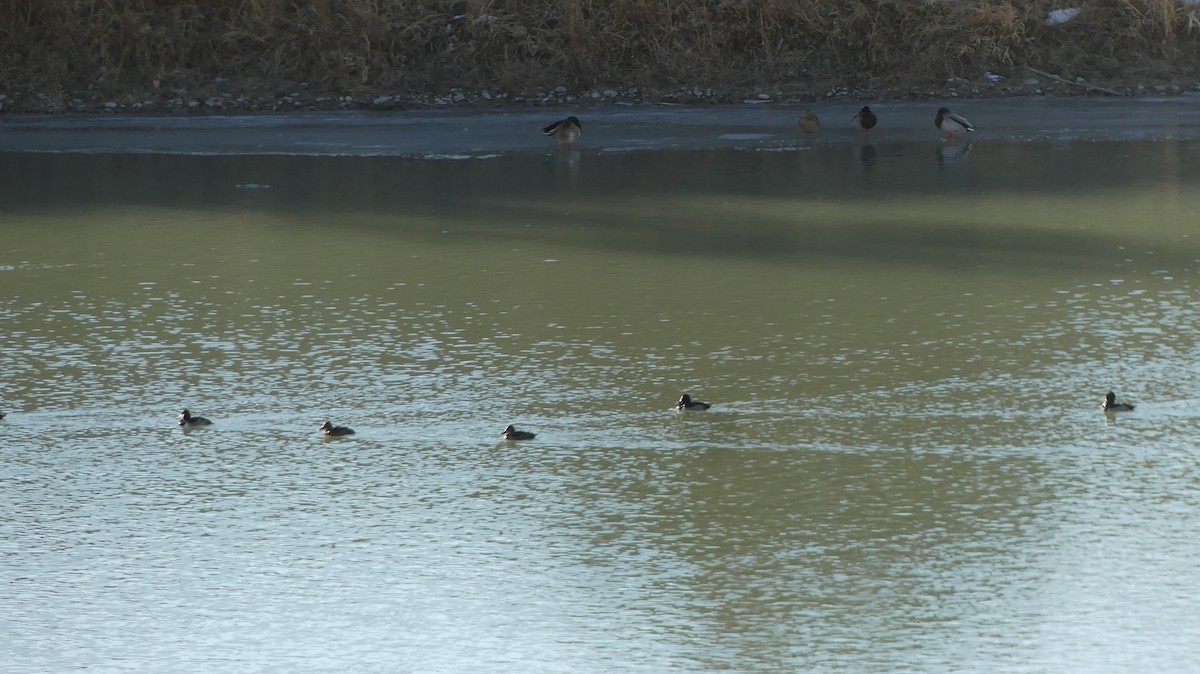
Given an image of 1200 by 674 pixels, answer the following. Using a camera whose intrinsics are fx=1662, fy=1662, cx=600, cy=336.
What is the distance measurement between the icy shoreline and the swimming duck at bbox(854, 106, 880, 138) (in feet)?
0.31

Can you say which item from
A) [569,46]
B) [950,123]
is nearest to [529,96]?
[569,46]

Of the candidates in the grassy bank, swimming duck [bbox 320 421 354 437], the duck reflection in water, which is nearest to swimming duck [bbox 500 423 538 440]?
swimming duck [bbox 320 421 354 437]

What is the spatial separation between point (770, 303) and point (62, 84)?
11655mm

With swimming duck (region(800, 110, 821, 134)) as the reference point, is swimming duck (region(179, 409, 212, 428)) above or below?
below

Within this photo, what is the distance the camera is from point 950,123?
14.2 metres

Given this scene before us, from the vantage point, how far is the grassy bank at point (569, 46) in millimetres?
17359

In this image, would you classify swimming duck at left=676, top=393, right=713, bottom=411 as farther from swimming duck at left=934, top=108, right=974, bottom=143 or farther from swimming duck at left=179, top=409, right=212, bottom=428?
swimming duck at left=934, top=108, right=974, bottom=143

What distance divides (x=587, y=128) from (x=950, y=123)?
3357 mm

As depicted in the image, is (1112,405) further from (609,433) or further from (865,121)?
(865,121)

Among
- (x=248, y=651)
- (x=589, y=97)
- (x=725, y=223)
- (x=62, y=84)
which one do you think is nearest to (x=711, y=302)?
(x=725, y=223)

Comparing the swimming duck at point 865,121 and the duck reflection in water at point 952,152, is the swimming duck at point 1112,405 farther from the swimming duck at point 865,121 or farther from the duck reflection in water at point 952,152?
the swimming duck at point 865,121

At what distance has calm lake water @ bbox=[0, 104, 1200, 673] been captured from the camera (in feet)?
15.2

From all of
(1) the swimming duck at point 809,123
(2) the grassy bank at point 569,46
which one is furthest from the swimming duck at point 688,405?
(2) the grassy bank at point 569,46

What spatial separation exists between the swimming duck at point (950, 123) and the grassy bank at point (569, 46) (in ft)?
8.86
